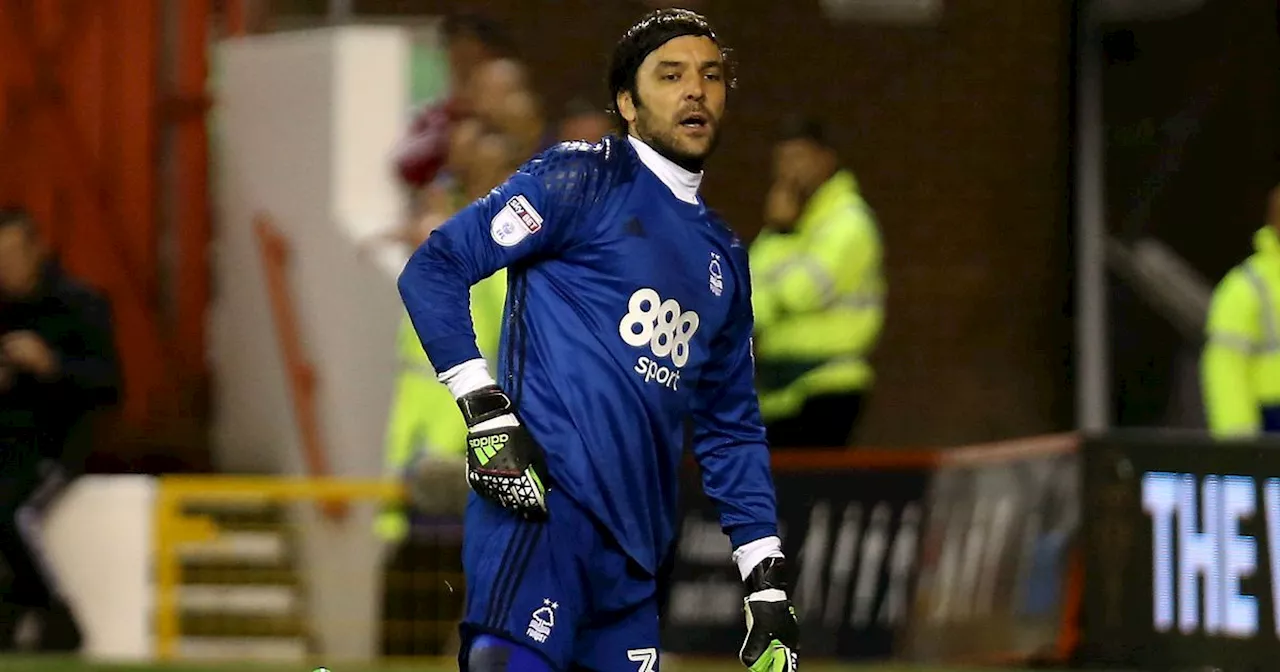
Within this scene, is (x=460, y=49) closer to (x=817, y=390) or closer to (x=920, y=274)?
(x=817, y=390)

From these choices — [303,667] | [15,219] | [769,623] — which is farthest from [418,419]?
[769,623]

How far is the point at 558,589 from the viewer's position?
6203 mm

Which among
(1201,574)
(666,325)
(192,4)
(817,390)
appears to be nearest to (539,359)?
(666,325)

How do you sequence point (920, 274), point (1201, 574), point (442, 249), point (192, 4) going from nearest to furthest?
point (442, 249) < point (1201, 574) < point (192, 4) < point (920, 274)

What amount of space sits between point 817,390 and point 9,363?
3.72 meters

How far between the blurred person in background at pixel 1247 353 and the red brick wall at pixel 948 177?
5.47 metres

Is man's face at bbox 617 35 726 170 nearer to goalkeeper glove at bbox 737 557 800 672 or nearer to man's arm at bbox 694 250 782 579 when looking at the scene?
man's arm at bbox 694 250 782 579

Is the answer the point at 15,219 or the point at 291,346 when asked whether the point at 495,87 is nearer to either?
the point at 15,219

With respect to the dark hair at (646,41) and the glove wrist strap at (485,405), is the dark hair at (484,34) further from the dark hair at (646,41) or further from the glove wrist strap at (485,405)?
the glove wrist strap at (485,405)

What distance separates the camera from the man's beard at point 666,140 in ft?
21.0

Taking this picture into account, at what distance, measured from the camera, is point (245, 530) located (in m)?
13.9

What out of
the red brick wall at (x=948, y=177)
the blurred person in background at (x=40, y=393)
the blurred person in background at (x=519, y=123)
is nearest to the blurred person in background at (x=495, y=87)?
the blurred person in background at (x=519, y=123)

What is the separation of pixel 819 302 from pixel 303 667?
9.48 ft

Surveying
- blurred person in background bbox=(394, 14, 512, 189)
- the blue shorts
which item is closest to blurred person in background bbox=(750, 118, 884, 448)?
blurred person in background bbox=(394, 14, 512, 189)
